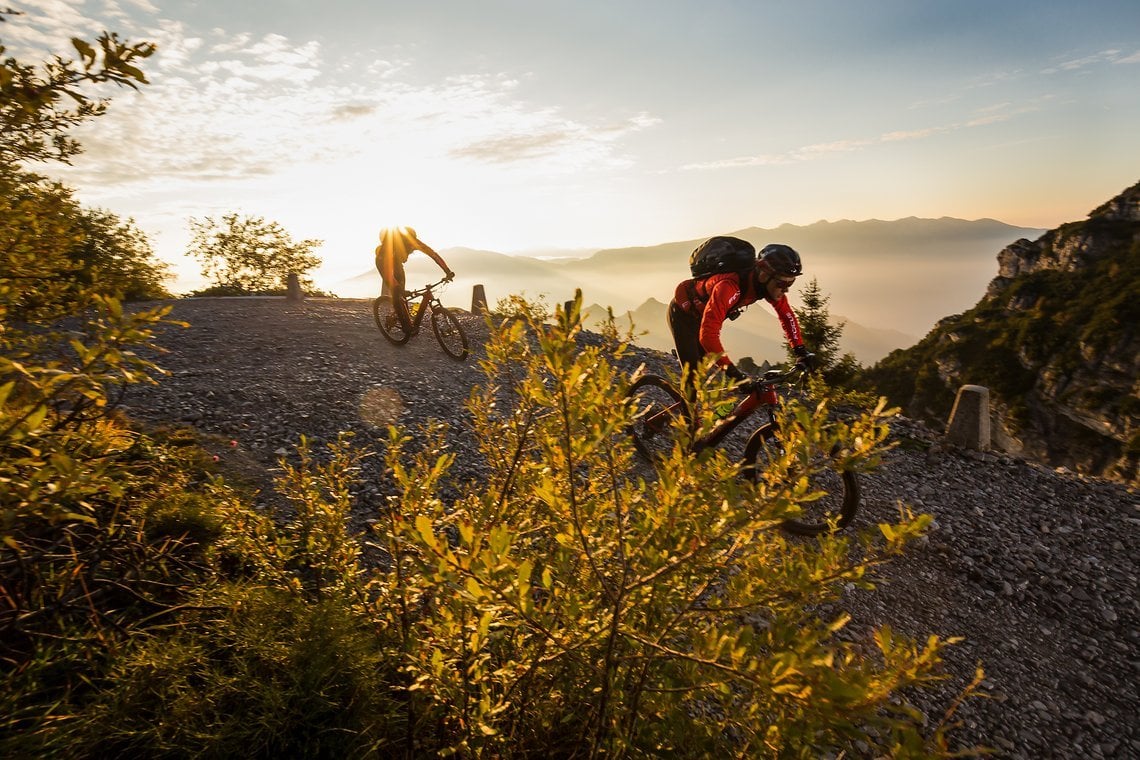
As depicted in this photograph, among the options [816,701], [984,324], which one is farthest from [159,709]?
[984,324]

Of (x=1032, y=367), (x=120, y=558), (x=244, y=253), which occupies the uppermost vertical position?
(x=244, y=253)

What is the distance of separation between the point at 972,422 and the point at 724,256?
5255 millimetres

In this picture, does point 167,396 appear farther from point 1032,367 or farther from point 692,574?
point 1032,367

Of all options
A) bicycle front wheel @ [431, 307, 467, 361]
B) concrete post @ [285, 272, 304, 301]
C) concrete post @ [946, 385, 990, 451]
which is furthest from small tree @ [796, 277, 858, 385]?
concrete post @ [285, 272, 304, 301]

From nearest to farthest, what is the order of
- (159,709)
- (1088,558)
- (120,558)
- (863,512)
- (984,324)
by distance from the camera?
(159,709), (120,558), (1088,558), (863,512), (984,324)

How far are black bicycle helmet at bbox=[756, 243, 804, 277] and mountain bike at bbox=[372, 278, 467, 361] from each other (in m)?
5.96

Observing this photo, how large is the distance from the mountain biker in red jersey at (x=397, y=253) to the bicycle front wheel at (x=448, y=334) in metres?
0.89

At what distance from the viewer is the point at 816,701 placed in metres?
1.08

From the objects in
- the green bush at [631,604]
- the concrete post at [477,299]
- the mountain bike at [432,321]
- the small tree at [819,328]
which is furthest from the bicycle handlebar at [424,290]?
the small tree at [819,328]

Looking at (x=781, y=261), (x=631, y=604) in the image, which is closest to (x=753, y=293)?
(x=781, y=261)

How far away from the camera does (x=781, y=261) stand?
4.93 m

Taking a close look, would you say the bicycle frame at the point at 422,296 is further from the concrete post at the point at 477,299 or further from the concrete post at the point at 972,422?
the concrete post at the point at 972,422

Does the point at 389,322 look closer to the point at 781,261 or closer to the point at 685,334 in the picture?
the point at 685,334

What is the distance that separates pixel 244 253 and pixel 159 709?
100 ft
